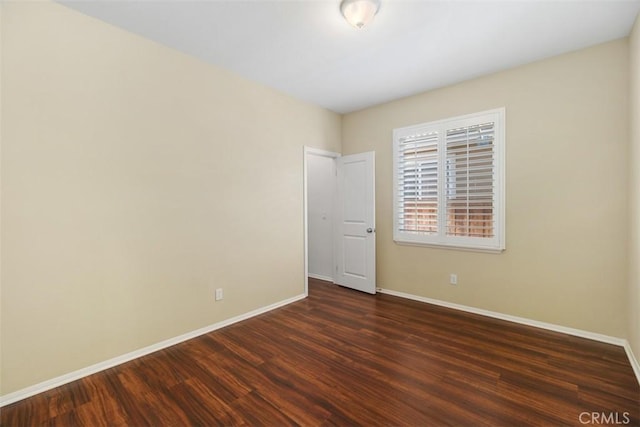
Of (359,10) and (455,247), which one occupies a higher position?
(359,10)

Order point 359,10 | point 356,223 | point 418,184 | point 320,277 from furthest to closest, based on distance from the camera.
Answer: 1. point 320,277
2. point 356,223
3. point 418,184
4. point 359,10

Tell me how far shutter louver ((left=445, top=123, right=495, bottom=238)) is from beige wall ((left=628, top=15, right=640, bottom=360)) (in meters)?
1.08

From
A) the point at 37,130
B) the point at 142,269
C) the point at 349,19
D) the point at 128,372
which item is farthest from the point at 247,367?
the point at 349,19

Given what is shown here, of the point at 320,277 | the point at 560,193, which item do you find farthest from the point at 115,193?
the point at 560,193

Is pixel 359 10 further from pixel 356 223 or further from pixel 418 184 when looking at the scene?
pixel 356 223

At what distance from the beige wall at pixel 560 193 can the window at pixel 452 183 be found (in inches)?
5.0

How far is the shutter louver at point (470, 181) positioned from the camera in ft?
10.8

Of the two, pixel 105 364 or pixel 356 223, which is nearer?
pixel 105 364

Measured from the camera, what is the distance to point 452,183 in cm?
354

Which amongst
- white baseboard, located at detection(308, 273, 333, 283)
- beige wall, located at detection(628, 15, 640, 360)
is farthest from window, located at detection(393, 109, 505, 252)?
white baseboard, located at detection(308, 273, 333, 283)

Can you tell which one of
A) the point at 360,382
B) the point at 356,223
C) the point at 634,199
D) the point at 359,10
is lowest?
the point at 360,382

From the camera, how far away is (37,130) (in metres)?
2.05

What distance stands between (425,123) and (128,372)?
4128 mm

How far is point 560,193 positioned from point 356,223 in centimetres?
245
